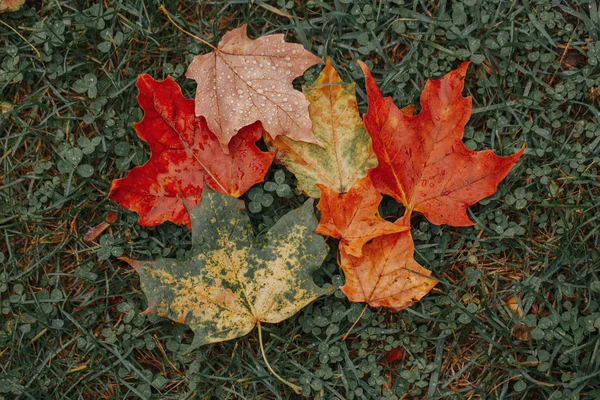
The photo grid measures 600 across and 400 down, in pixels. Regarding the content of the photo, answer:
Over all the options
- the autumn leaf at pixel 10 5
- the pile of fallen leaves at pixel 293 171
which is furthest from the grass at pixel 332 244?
the pile of fallen leaves at pixel 293 171

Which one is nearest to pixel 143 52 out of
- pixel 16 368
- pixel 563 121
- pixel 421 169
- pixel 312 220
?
pixel 312 220

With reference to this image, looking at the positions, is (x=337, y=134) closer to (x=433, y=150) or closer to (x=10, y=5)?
(x=433, y=150)

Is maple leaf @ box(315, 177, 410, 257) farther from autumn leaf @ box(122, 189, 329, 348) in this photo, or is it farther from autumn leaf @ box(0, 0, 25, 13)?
autumn leaf @ box(0, 0, 25, 13)

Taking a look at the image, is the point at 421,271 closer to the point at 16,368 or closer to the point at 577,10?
the point at 577,10

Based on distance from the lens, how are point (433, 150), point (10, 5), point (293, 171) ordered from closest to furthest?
point (433, 150), point (293, 171), point (10, 5)

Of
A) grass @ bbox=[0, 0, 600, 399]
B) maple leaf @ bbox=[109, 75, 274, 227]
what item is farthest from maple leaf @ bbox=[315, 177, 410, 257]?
maple leaf @ bbox=[109, 75, 274, 227]

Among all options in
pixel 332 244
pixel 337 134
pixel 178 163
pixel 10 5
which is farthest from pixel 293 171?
pixel 10 5
